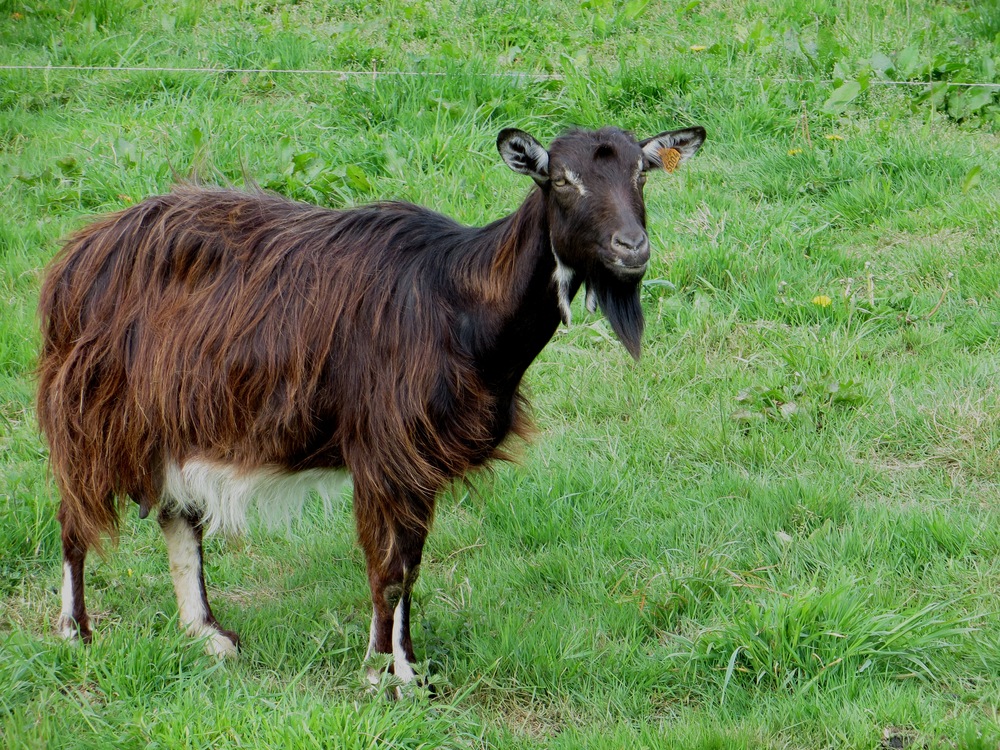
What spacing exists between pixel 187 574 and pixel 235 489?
20.7 inches

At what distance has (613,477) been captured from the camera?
16.4 feet

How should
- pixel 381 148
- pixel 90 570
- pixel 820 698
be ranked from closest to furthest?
pixel 820 698
pixel 90 570
pixel 381 148

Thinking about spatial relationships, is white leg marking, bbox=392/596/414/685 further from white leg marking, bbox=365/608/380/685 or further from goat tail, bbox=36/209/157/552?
goat tail, bbox=36/209/157/552

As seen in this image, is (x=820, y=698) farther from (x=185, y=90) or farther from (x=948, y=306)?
(x=185, y=90)

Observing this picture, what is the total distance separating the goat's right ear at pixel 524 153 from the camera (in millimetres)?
3654

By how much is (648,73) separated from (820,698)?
5057 mm

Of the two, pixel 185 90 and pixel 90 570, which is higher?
pixel 185 90

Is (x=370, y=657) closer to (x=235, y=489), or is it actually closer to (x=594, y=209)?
(x=235, y=489)

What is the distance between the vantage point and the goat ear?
4.00 meters

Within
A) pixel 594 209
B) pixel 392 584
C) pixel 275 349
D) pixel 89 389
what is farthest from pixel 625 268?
pixel 89 389

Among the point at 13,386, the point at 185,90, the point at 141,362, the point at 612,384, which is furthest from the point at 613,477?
the point at 185,90

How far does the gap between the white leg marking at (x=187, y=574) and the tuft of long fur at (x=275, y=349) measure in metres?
0.21

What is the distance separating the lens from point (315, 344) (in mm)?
3936

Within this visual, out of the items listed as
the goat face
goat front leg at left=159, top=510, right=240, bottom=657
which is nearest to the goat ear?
the goat face
